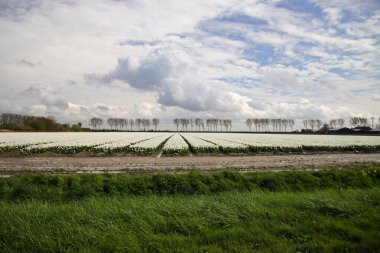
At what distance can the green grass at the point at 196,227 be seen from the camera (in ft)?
19.0

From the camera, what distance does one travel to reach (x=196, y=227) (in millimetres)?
6703

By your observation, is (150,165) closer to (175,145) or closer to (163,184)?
(163,184)

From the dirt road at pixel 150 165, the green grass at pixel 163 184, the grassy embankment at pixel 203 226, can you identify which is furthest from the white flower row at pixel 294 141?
the grassy embankment at pixel 203 226

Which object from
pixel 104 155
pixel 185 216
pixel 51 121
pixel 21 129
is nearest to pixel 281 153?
pixel 104 155

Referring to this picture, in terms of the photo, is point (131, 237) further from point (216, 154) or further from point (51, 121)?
point (51, 121)

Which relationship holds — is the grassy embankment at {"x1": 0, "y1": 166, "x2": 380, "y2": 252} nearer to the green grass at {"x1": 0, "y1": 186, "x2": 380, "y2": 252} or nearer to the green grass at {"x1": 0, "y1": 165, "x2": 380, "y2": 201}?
the green grass at {"x1": 0, "y1": 186, "x2": 380, "y2": 252}

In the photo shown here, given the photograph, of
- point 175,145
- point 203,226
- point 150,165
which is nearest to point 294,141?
point 175,145

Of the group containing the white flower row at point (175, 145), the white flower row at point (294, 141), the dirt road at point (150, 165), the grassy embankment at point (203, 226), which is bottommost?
the dirt road at point (150, 165)

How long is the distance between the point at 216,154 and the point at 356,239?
1083 inches

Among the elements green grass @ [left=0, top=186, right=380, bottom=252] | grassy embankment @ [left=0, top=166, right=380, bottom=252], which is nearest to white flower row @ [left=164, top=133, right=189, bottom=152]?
grassy embankment @ [left=0, top=166, right=380, bottom=252]

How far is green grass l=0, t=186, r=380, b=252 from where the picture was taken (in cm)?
579

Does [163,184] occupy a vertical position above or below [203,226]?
below

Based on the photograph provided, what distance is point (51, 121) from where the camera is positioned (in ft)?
428

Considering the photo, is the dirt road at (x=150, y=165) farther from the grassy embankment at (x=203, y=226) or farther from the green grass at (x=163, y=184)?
the grassy embankment at (x=203, y=226)
